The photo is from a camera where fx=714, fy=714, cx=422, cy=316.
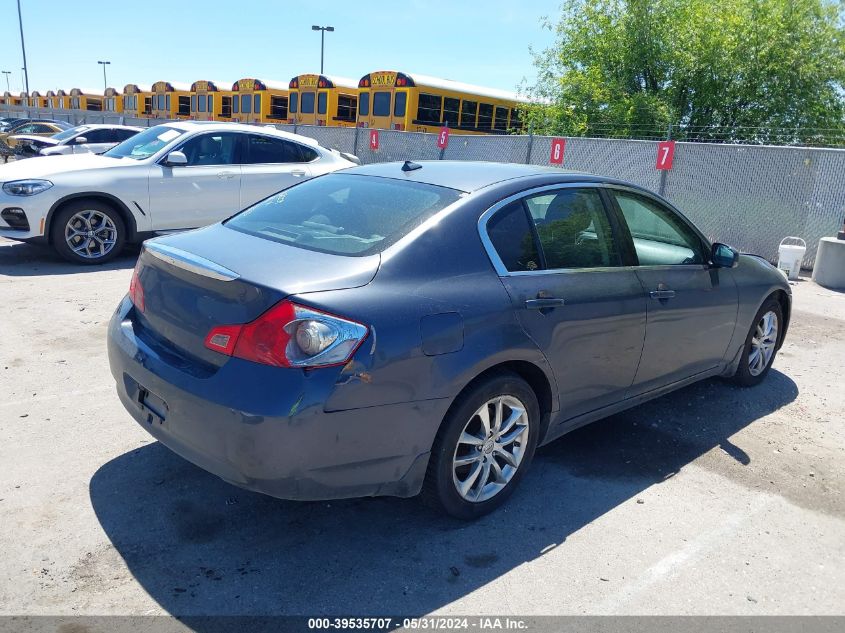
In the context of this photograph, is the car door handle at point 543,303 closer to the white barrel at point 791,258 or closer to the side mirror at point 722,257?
the side mirror at point 722,257

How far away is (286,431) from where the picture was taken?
269cm

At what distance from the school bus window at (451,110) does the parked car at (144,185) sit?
13451 mm

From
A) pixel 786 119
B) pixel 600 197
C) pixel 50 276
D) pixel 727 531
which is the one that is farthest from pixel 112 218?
pixel 786 119

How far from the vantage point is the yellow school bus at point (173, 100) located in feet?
108

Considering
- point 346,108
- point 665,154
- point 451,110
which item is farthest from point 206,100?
point 665,154

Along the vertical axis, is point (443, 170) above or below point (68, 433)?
above

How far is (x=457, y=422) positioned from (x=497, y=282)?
2.24ft

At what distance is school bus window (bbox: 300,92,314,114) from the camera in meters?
26.1

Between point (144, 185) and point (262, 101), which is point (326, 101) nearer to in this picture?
point (262, 101)

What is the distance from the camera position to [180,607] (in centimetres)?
270

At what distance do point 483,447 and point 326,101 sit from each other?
23990mm

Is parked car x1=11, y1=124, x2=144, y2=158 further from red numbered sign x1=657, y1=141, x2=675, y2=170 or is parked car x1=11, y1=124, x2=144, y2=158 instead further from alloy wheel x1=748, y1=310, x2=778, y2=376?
alloy wheel x1=748, y1=310, x2=778, y2=376

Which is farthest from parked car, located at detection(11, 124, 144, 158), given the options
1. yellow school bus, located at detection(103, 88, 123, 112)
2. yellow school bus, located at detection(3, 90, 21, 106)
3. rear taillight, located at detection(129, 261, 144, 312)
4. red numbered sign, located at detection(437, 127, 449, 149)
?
yellow school bus, located at detection(3, 90, 21, 106)

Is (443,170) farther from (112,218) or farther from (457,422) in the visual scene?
(112,218)
